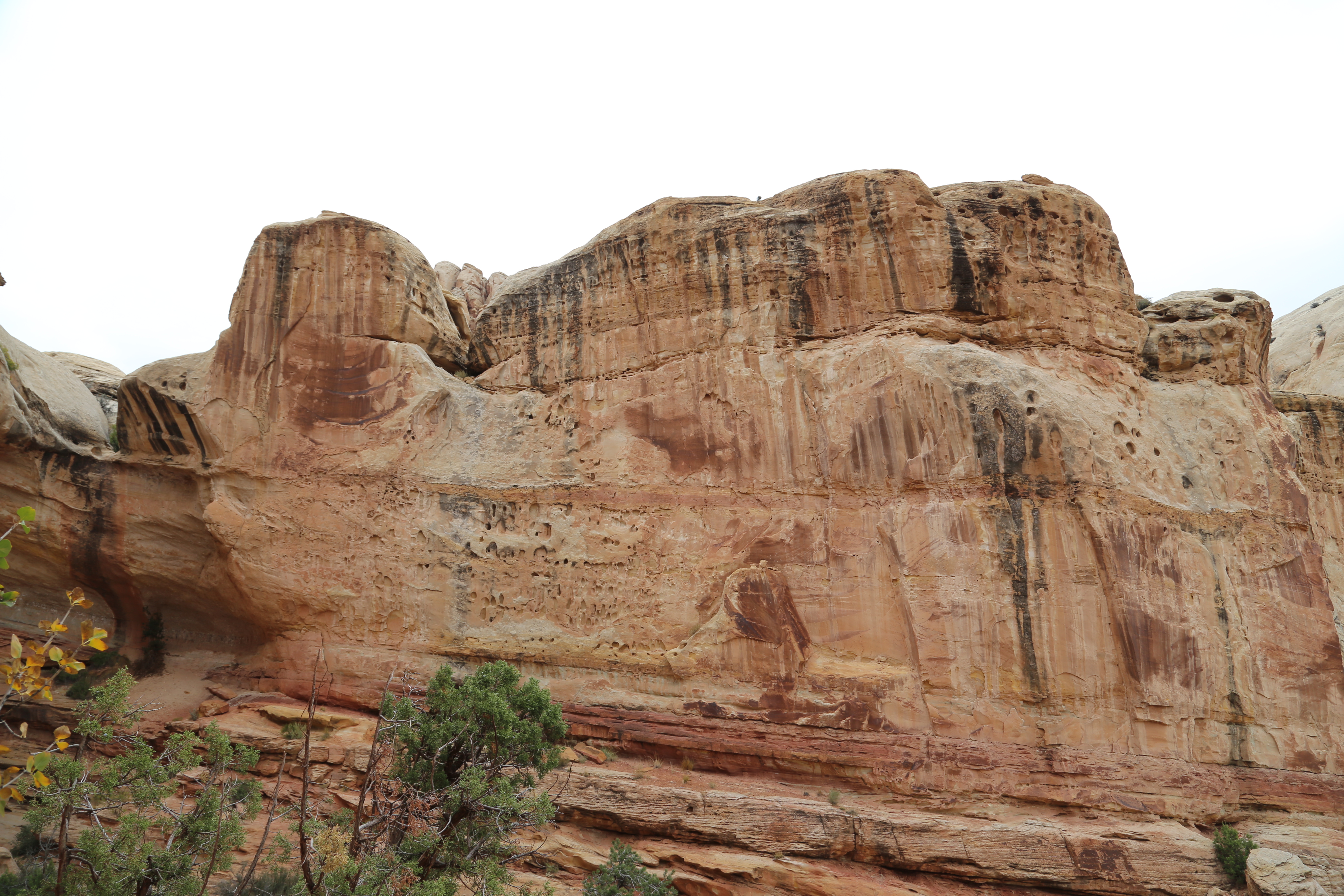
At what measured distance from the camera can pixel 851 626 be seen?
64.3 ft

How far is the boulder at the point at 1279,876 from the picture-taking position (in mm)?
15766

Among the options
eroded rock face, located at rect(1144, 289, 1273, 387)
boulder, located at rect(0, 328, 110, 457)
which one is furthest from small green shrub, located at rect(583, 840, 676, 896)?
eroded rock face, located at rect(1144, 289, 1273, 387)

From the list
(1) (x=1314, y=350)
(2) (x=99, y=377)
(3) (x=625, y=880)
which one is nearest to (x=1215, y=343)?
(1) (x=1314, y=350)

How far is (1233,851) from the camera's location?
16.7m

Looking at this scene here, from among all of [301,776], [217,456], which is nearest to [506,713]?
[301,776]

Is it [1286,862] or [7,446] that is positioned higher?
[7,446]

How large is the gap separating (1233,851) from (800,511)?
34.1ft

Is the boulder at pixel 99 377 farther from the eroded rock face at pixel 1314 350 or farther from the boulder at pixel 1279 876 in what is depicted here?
the eroded rock face at pixel 1314 350

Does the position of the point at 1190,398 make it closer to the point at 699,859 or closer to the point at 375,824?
the point at 699,859

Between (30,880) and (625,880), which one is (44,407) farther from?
(625,880)

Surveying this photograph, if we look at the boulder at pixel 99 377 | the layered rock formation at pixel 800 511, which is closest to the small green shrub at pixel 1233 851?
the layered rock formation at pixel 800 511

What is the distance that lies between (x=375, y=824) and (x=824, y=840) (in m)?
8.25

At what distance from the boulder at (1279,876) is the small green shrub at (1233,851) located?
116 mm

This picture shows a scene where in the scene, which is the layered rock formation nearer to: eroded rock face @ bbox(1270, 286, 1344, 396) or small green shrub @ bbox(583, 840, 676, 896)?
small green shrub @ bbox(583, 840, 676, 896)
